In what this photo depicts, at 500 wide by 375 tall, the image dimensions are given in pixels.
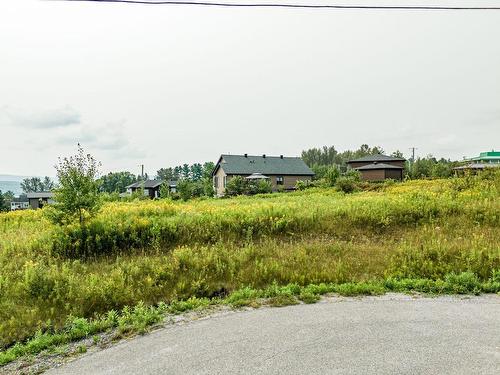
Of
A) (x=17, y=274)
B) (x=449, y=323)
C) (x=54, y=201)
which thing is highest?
(x=54, y=201)

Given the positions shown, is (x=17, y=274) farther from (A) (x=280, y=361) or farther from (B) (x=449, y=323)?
(B) (x=449, y=323)

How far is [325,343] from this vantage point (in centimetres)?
464

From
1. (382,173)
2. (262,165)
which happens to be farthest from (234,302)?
(262,165)

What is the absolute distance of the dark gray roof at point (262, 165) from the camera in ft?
181

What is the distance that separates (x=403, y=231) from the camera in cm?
1149

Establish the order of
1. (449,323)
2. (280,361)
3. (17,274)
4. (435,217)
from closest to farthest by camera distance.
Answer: (280,361) → (449,323) → (17,274) → (435,217)

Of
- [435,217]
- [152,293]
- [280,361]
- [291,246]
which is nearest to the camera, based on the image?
[280,361]

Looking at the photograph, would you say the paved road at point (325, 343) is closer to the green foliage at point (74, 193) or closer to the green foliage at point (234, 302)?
the green foliage at point (234, 302)

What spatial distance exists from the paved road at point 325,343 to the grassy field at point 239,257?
925 mm

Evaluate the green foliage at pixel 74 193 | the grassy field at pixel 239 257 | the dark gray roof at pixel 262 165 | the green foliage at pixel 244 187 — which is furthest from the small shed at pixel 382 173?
the green foliage at pixel 74 193

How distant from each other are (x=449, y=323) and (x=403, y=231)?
6717 mm

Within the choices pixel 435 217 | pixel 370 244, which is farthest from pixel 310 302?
pixel 435 217

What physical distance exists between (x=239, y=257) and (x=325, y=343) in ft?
13.9

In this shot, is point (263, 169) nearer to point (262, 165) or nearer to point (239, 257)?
point (262, 165)
